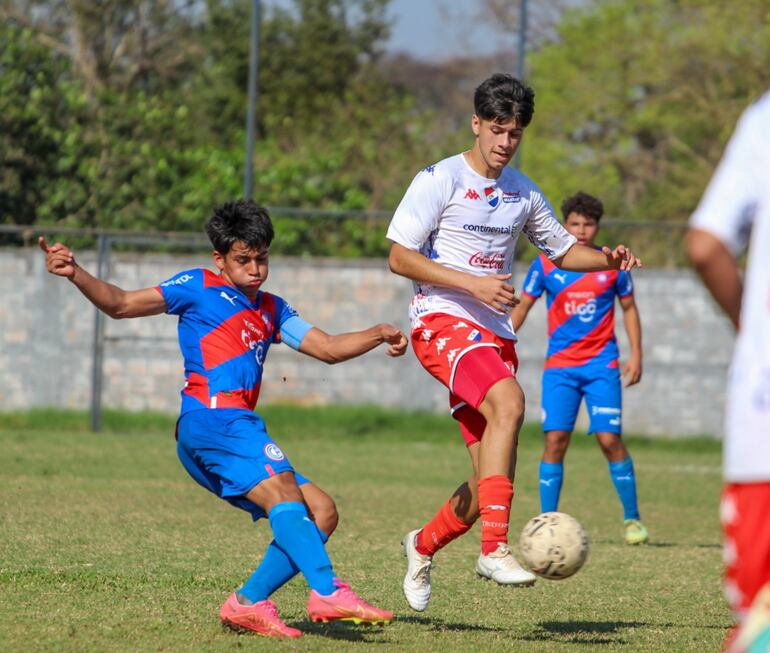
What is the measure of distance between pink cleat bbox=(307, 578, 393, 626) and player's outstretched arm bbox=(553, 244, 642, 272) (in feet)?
6.70

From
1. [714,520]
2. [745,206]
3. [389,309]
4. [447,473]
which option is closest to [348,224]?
[389,309]

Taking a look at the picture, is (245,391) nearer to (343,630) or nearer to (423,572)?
(343,630)

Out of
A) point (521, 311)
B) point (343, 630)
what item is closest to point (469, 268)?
point (343, 630)

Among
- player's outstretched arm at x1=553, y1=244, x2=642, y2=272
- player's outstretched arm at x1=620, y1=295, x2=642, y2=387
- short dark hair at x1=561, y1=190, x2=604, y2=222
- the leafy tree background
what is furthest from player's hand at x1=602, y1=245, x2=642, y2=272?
the leafy tree background

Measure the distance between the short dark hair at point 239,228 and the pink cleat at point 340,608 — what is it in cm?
150

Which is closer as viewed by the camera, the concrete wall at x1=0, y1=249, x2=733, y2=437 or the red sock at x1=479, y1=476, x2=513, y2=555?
the red sock at x1=479, y1=476, x2=513, y2=555

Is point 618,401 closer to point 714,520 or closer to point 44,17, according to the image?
point 714,520

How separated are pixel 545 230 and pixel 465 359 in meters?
0.87

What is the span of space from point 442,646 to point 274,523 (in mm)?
815

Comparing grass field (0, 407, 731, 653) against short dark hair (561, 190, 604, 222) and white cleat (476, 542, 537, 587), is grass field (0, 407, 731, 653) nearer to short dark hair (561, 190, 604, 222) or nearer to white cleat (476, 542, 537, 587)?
white cleat (476, 542, 537, 587)

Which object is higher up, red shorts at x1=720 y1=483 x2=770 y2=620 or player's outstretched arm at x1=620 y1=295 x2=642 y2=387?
red shorts at x1=720 y1=483 x2=770 y2=620

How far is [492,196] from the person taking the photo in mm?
6039

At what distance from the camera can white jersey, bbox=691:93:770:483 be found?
2.97 m

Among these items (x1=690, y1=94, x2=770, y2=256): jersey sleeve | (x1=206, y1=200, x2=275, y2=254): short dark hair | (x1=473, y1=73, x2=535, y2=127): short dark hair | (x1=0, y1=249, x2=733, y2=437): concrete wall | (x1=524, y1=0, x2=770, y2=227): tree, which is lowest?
(x1=0, y1=249, x2=733, y2=437): concrete wall
